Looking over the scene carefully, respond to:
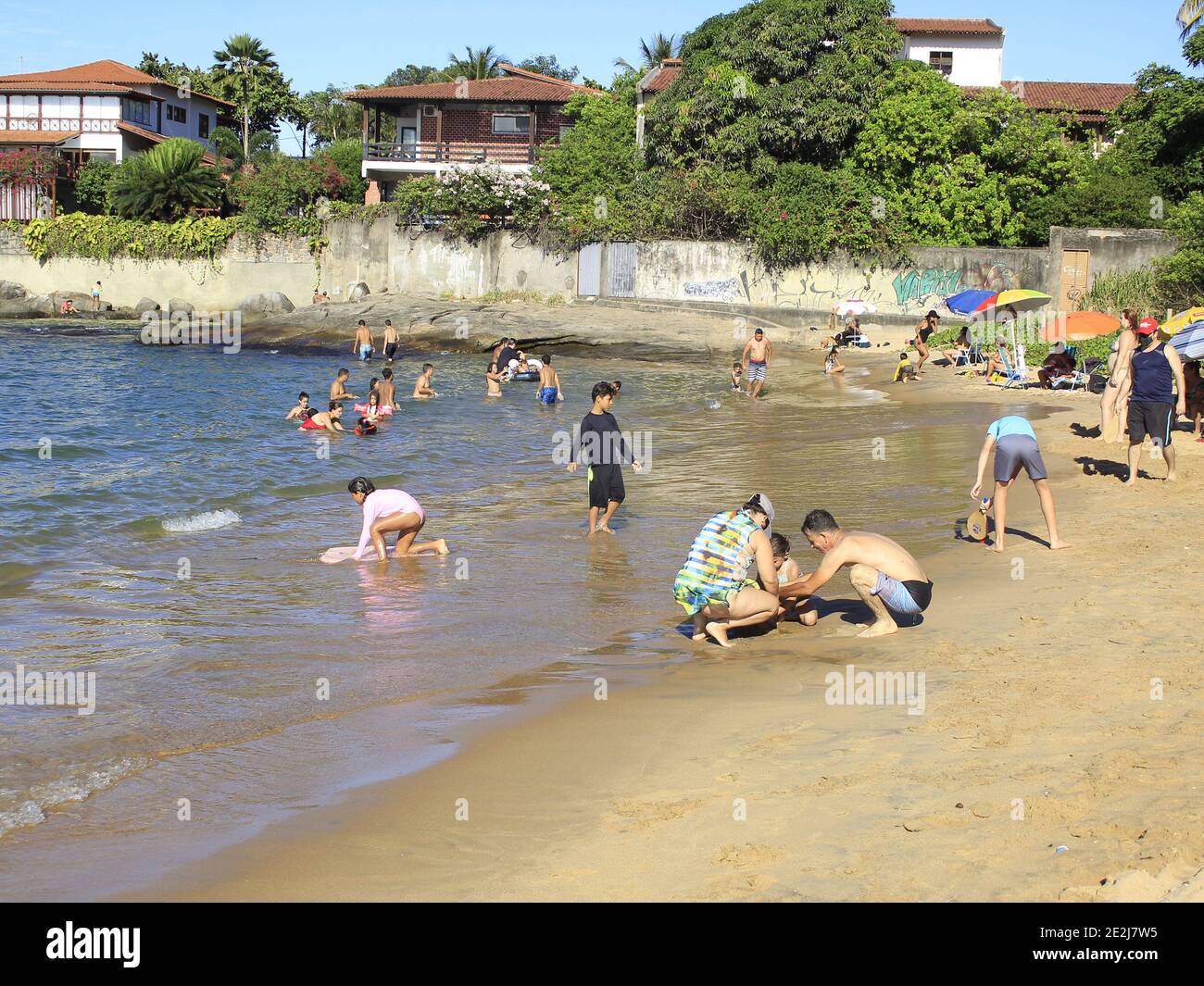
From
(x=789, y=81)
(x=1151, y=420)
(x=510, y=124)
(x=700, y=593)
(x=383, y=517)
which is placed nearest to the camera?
(x=700, y=593)

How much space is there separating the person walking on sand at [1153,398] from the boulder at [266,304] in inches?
1446

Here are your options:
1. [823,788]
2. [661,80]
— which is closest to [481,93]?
[661,80]

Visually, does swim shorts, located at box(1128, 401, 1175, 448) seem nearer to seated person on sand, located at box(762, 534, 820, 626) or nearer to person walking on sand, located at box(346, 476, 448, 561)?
seated person on sand, located at box(762, 534, 820, 626)

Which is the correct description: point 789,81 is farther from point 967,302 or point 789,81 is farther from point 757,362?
point 757,362

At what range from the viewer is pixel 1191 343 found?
1423 cm

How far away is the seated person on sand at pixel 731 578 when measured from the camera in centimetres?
832

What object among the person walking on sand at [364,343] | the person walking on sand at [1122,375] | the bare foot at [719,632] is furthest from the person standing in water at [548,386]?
the bare foot at [719,632]

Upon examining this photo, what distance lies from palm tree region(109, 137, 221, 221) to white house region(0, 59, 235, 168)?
22.4 feet

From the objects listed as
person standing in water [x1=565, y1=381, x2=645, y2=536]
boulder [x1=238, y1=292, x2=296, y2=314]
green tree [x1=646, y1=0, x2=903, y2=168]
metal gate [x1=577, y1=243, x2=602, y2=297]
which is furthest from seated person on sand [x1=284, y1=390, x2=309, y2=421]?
boulder [x1=238, y1=292, x2=296, y2=314]

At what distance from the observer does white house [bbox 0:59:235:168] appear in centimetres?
5456

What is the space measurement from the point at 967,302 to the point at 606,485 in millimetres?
16534

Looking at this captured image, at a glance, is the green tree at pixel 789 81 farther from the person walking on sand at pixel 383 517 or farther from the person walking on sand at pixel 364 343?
the person walking on sand at pixel 383 517

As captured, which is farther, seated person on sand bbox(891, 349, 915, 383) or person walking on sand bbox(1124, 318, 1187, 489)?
seated person on sand bbox(891, 349, 915, 383)
